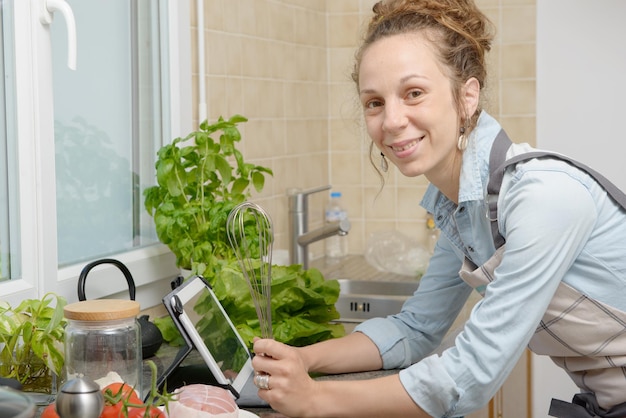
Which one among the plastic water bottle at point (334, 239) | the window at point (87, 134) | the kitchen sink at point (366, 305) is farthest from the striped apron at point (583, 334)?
the plastic water bottle at point (334, 239)

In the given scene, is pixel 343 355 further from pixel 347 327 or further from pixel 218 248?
pixel 347 327

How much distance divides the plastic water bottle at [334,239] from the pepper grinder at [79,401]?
2.00m

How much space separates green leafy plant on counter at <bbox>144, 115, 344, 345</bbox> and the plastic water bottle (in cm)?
111

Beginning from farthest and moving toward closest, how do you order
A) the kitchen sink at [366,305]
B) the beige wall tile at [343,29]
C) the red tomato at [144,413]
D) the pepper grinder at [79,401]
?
the beige wall tile at [343,29], the kitchen sink at [366,305], the red tomato at [144,413], the pepper grinder at [79,401]

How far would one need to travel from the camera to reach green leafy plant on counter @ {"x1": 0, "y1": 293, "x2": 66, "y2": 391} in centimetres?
139

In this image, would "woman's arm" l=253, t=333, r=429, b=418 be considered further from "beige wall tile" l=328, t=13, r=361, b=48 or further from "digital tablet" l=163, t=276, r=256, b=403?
"beige wall tile" l=328, t=13, r=361, b=48

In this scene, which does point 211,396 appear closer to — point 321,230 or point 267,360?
point 267,360

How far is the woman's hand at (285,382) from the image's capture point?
132 centimetres

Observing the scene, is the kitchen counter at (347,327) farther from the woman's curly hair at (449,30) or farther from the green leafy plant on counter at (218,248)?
the woman's curly hair at (449,30)

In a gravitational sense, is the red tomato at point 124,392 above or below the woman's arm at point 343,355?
above

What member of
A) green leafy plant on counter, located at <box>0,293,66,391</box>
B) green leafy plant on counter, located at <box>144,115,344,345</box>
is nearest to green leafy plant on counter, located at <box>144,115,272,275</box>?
green leafy plant on counter, located at <box>144,115,344,345</box>

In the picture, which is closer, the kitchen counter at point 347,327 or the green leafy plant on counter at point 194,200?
the kitchen counter at point 347,327

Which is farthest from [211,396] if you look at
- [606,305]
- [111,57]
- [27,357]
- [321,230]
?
[321,230]

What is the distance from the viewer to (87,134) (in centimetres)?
181
